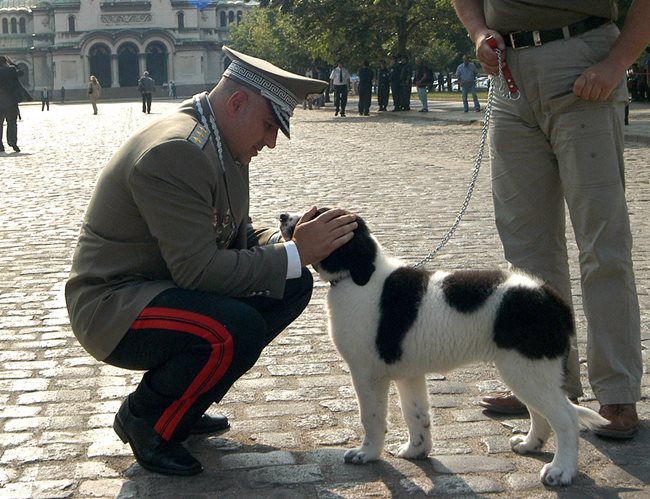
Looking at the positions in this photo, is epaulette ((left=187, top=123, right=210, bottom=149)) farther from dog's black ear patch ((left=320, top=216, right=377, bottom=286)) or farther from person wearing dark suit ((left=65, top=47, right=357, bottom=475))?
dog's black ear patch ((left=320, top=216, right=377, bottom=286))

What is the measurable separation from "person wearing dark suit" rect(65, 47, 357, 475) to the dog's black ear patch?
0.15 ft

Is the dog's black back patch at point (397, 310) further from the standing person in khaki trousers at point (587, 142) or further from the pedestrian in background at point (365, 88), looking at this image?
the pedestrian in background at point (365, 88)

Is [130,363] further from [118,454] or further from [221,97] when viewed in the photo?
[221,97]

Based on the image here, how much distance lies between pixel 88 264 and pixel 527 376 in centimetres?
181

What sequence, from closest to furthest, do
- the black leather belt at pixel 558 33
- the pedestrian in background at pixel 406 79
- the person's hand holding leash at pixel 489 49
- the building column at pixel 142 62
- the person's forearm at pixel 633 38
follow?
the person's forearm at pixel 633 38 → the black leather belt at pixel 558 33 → the person's hand holding leash at pixel 489 49 → the pedestrian in background at pixel 406 79 → the building column at pixel 142 62

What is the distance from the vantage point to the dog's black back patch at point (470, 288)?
3951 millimetres

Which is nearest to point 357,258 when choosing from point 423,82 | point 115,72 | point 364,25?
point 423,82

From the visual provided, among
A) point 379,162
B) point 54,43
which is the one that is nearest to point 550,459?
point 379,162

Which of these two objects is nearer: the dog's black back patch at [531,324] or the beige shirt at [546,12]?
the dog's black back patch at [531,324]

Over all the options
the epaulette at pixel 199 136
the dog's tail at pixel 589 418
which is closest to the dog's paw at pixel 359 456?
the dog's tail at pixel 589 418

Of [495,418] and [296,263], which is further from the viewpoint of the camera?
[495,418]

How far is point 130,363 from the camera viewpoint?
13.9 ft

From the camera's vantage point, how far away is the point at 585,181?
446 centimetres

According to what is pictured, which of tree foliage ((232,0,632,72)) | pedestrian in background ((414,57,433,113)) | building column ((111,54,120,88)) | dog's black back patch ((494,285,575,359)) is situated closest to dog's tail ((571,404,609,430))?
dog's black back patch ((494,285,575,359))
